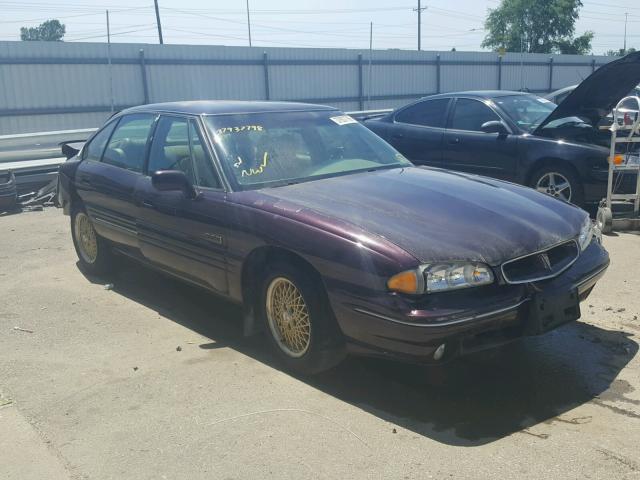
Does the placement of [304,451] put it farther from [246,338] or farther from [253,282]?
[246,338]

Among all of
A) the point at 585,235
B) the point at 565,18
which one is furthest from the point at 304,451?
the point at 565,18

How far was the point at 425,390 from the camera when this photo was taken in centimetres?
385

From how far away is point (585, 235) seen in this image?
165 inches

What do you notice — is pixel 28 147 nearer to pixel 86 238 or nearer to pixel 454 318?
pixel 86 238

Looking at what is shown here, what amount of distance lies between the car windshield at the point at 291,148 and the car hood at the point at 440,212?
0.19 meters

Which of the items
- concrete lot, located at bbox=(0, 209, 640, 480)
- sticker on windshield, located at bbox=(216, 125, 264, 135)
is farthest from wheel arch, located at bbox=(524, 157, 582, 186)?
sticker on windshield, located at bbox=(216, 125, 264, 135)

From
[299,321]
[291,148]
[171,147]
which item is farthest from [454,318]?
[171,147]

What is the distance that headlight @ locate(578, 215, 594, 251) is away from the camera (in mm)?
4090

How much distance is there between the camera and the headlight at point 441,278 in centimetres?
334

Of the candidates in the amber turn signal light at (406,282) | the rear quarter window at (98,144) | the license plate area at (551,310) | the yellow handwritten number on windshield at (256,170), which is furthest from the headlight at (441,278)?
the rear quarter window at (98,144)

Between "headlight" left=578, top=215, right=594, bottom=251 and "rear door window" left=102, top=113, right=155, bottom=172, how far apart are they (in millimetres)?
3304

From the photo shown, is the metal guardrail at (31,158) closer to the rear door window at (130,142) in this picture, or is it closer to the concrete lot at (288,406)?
the rear door window at (130,142)

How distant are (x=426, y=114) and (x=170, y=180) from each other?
18.3ft

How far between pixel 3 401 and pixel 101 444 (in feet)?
3.01
